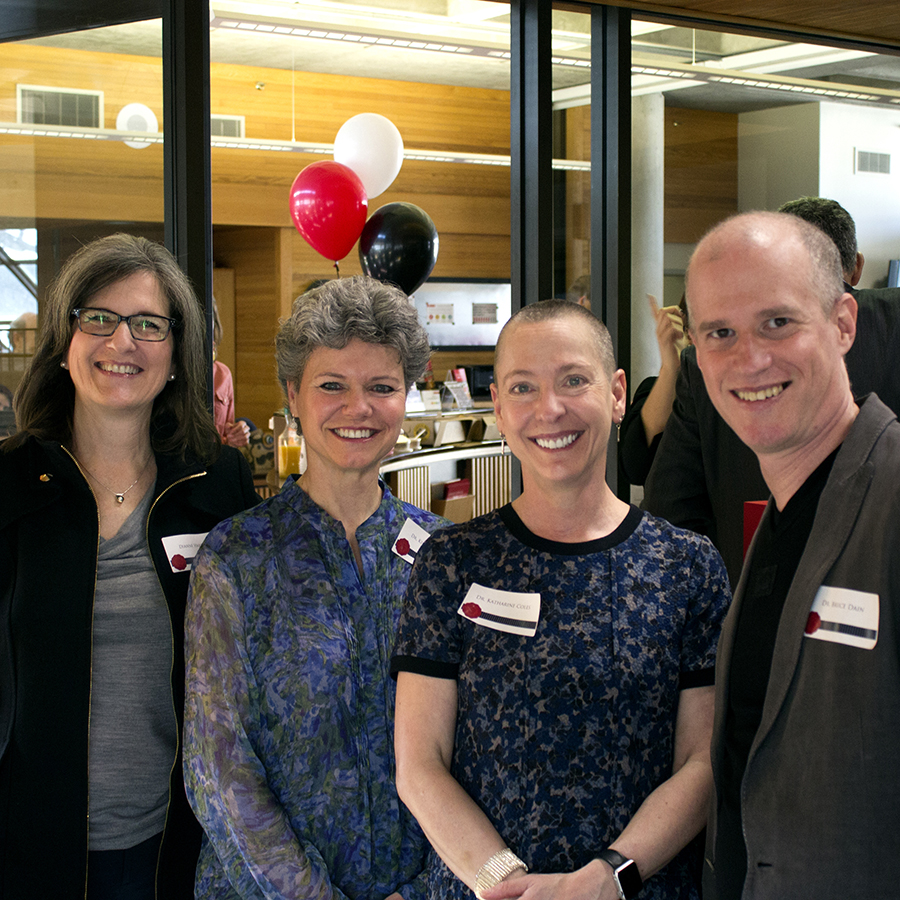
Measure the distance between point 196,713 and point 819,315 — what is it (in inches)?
43.7

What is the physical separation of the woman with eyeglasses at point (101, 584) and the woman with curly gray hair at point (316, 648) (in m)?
0.18

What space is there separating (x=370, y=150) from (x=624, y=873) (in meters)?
3.06

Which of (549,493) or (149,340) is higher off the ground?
(149,340)

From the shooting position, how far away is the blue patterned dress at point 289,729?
4.93ft

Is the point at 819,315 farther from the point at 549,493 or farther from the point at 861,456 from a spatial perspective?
the point at 549,493

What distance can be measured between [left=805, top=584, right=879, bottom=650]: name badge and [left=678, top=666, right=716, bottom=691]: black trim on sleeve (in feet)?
1.03

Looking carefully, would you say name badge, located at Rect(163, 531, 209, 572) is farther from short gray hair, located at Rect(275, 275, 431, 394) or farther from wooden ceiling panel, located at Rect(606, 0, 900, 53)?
wooden ceiling panel, located at Rect(606, 0, 900, 53)

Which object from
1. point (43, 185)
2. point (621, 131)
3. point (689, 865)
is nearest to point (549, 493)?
point (689, 865)

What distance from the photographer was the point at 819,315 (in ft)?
3.94

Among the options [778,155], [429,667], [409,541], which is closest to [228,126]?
[778,155]

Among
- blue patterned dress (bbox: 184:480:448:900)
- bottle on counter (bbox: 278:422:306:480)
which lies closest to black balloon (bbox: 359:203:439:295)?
blue patterned dress (bbox: 184:480:448:900)

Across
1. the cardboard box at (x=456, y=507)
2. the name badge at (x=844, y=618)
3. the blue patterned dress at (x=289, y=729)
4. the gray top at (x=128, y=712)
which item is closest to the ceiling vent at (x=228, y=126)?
the cardboard box at (x=456, y=507)

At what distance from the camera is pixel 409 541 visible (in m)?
1.73

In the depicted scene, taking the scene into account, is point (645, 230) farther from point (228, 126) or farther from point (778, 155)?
point (228, 126)
